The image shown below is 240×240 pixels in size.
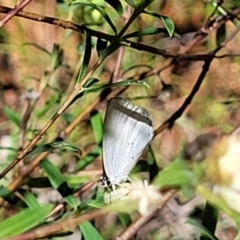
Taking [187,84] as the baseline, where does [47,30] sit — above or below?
above

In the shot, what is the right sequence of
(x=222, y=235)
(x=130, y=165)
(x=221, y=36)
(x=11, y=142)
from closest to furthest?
(x=130, y=165)
(x=221, y=36)
(x=11, y=142)
(x=222, y=235)

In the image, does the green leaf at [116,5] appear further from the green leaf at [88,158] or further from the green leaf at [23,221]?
the green leaf at [88,158]

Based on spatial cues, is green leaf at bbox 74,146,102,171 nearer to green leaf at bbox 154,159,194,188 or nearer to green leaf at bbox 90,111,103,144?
green leaf at bbox 90,111,103,144

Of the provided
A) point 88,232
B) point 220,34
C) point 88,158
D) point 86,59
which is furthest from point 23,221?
point 220,34

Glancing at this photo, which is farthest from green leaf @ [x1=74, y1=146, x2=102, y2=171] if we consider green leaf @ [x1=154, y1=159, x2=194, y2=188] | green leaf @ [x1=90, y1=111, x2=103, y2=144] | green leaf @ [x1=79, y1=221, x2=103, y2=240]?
green leaf @ [x1=154, y1=159, x2=194, y2=188]

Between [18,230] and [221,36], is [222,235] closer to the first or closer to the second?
[221,36]

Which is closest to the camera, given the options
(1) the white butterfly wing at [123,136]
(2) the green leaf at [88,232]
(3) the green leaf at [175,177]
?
(3) the green leaf at [175,177]

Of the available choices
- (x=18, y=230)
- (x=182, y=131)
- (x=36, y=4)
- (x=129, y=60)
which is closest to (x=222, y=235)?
(x=182, y=131)

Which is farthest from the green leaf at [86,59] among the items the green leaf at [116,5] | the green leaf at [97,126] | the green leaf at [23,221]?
the green leaf at [97,126]
